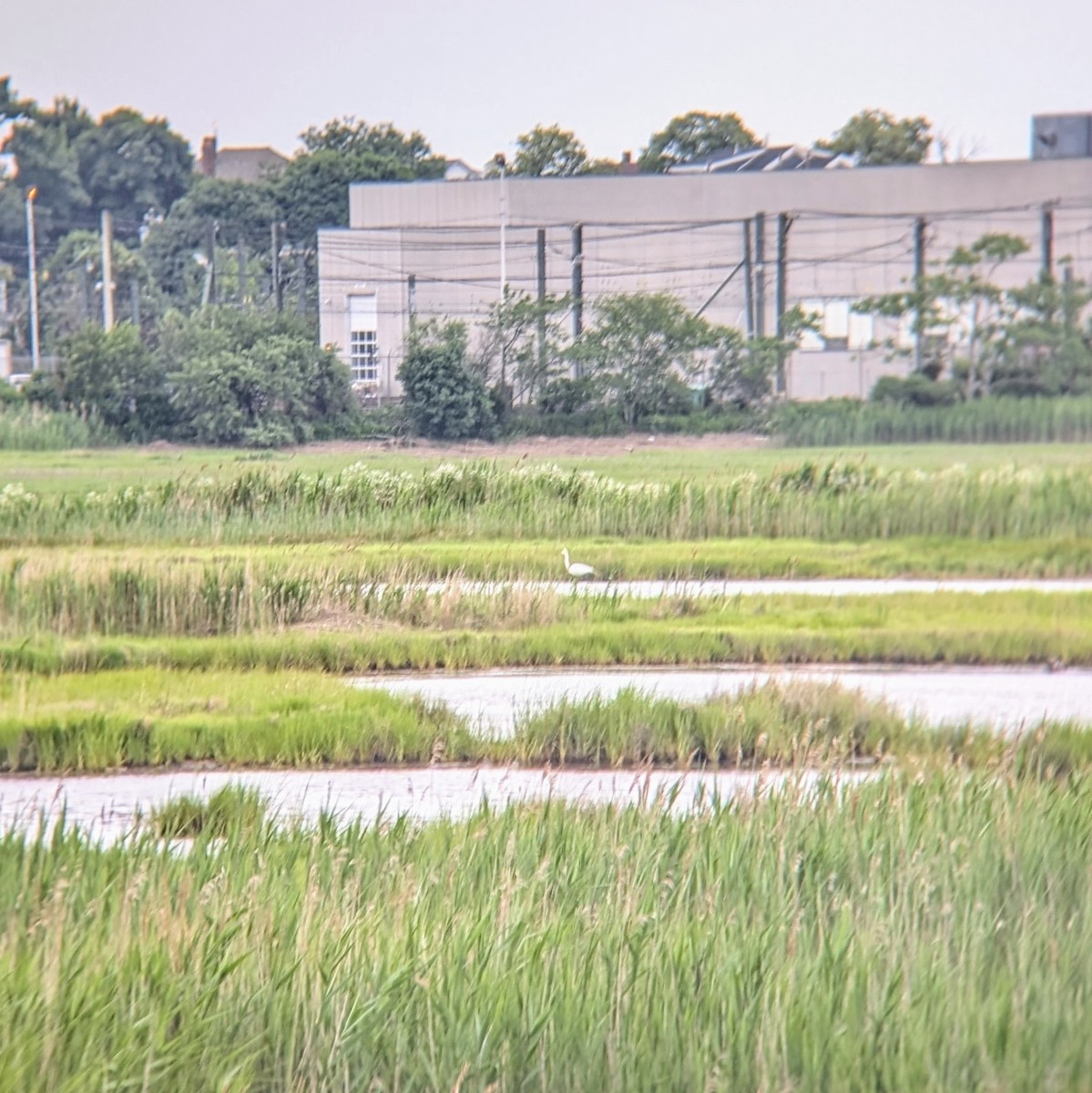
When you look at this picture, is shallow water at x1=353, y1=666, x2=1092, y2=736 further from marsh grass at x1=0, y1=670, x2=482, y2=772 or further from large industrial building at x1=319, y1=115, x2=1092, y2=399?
large industrial building at x1=319, y1=115, x2=1092, y2=399

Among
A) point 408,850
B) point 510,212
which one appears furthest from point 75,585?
point 408,850

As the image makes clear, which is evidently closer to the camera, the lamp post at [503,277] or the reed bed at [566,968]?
the reed bed at [566,968]

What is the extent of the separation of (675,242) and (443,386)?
1004mm

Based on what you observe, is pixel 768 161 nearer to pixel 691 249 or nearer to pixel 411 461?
pixel 691 249

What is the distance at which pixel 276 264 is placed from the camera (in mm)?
5258

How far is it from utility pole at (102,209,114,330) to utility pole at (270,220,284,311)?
0.58 m

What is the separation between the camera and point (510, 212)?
533 cm


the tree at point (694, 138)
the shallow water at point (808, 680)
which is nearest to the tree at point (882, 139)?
the tree at point (694, 138)

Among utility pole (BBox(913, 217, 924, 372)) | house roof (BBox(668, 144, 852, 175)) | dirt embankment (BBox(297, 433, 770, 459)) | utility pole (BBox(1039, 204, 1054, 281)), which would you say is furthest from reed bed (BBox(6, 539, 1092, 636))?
house roof (BBox(668, 144, 852, 175))

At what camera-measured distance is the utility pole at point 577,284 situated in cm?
528

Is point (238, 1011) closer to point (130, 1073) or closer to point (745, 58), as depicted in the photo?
point (130, 1073)

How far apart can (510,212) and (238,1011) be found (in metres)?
3.67

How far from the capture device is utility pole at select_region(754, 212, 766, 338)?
17.2 feet

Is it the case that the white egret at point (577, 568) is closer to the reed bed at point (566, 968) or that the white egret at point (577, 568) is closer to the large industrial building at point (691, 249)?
the large industrial building at point (691, 249)
